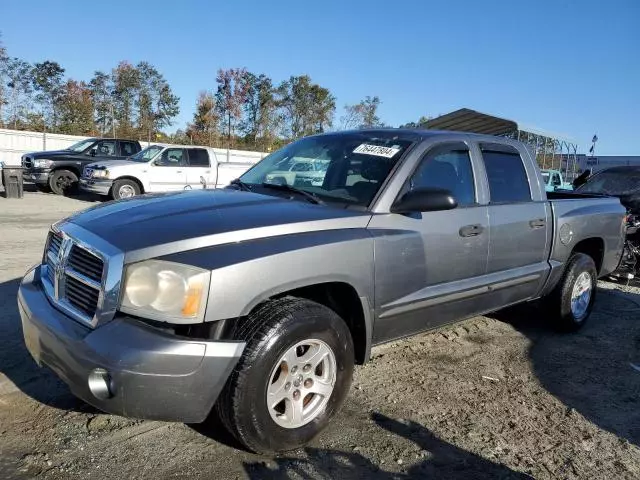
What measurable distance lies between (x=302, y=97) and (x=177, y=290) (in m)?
42.3

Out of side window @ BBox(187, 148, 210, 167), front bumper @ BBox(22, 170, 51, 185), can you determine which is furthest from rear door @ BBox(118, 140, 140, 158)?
side window @ BBox(187, 148, 210, 167)

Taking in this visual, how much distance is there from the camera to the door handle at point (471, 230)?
3627 millimetres

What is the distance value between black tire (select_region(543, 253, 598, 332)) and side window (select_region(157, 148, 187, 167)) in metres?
11.9

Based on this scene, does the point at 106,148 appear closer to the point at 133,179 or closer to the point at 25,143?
the point at 133,179

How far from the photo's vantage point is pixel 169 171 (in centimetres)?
1455

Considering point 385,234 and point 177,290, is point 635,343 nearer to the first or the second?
point 385,234

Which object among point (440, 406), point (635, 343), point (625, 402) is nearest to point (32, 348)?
point (440, 406)

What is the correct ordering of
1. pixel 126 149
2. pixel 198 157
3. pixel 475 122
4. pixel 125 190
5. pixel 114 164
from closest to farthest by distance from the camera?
pixel 114 164
pixel 125 190
pixel 198 157
pixel 126 149
pixel 475 122

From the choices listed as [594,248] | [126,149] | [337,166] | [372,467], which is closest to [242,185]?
[337,166]

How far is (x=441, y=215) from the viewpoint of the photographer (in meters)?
3.51

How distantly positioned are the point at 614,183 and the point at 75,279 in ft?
27.0

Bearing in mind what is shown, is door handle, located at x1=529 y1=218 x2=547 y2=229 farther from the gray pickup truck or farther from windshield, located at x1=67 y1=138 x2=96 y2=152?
windshield, located at x1=67 y1=138 x2=96 y2=152

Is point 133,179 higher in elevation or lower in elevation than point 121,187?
higher

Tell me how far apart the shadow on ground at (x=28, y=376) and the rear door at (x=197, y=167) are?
35.2 ft
